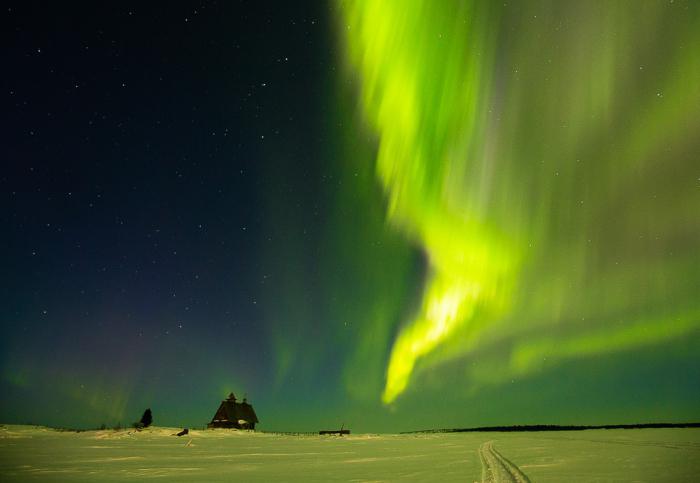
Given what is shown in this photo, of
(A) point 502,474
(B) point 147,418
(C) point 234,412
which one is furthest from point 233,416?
(A) point 502,474

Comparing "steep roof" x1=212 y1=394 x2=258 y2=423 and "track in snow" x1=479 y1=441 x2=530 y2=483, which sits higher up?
"steep roof" x1=212 y1=394 x2=258 y2=423

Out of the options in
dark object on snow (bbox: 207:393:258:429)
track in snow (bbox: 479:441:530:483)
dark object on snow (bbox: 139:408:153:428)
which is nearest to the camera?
track in snow (bbox: 479:441:530:483)

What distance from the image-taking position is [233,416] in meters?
71.4

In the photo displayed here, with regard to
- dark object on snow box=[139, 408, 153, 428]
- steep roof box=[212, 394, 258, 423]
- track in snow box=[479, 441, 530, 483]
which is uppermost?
steep roof box=[212, 394, 258, 423]

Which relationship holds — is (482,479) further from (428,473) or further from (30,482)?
(30,482)

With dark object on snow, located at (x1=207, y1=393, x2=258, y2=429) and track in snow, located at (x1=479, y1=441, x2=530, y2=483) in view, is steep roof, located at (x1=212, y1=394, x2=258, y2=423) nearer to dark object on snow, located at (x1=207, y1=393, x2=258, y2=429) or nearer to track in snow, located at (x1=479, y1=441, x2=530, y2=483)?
dark object on snow, located at (x1=207, y1=393, x2=258, y2=429)

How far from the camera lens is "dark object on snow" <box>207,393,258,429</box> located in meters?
69.8

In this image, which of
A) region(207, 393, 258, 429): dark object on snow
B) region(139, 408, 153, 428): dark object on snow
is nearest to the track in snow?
region(139, 408, 153, 428): dark object on snow

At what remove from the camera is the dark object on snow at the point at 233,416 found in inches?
2749

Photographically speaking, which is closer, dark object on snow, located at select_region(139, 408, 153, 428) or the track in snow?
the track in snow

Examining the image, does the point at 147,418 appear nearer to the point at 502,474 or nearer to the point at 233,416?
the point at 233,416

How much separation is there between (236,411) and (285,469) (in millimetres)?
63429

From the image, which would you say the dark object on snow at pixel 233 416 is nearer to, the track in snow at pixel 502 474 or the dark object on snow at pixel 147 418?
the dark object on snow at pixel 147 418

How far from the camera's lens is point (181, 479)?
12.2 metres
